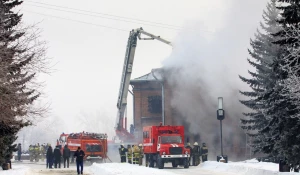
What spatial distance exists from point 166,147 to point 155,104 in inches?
1113

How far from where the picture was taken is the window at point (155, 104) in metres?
61.2

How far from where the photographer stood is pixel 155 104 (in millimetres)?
61312

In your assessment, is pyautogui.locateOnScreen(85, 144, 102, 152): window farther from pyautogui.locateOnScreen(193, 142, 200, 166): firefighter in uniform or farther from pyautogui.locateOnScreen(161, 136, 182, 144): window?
pyautogui.locateOnScreen(161, 136, 182, 144): window

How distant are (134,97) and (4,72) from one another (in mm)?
43520

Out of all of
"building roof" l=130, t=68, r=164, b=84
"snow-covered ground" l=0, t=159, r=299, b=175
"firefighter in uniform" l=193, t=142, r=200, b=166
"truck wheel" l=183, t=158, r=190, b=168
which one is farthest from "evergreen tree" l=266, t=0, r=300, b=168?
"building roof" l=130, t=68, r=164, b=84

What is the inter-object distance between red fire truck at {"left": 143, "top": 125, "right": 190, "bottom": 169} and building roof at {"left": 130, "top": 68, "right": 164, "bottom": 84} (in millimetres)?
24476

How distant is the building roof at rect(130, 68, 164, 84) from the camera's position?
59.5 m

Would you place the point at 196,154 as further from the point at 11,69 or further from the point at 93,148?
the point at 11,69

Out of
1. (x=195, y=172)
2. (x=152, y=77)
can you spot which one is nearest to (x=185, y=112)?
(x=152, y=77)

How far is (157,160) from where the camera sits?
3369 cm

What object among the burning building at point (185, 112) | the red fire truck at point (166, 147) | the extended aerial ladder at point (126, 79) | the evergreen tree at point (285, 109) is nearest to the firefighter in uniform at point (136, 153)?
the red fire truck at point (166, 147)

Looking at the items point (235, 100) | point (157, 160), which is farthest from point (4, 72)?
point (235, 100)

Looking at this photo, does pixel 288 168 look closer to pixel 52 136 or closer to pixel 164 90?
pixel 164 90

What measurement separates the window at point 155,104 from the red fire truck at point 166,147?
25824 millimetres
